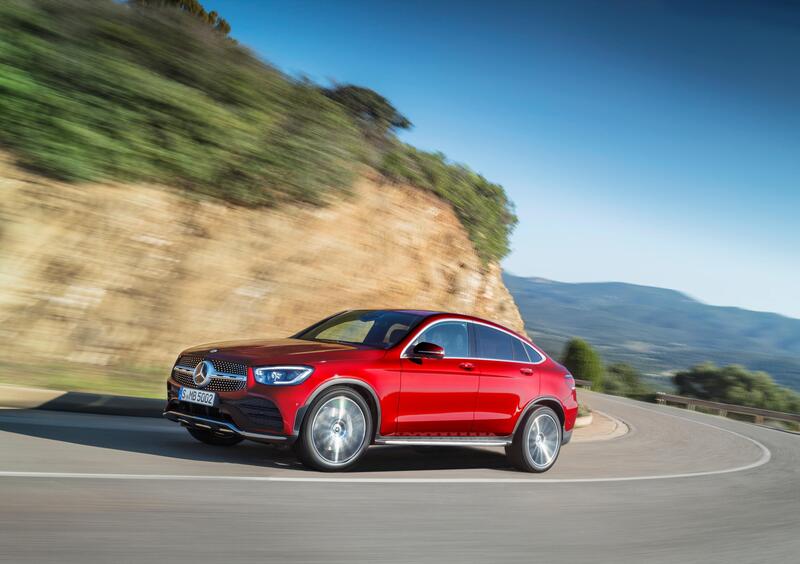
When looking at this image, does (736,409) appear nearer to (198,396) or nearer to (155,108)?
(155,108)

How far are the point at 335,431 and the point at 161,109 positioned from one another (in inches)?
363

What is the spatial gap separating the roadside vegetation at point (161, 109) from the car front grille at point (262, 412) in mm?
7954

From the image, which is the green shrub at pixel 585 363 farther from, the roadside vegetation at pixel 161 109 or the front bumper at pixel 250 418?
the front bumper at pixel 250 418

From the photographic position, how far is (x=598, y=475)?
9.75 metres

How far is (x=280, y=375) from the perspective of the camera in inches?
286

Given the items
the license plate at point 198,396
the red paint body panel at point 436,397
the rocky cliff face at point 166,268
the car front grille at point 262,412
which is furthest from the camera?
the rocky cliff face at point 166,268

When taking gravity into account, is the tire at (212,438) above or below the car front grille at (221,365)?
below

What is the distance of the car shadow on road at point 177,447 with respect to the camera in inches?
307

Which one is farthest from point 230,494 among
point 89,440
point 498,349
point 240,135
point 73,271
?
point 240,135

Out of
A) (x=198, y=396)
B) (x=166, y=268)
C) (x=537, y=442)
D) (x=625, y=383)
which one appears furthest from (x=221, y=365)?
(x=625, y=383)

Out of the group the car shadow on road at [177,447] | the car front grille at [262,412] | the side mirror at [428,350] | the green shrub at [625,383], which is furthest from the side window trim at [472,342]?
the green shrub at [625,383]

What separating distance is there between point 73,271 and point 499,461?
304 inches

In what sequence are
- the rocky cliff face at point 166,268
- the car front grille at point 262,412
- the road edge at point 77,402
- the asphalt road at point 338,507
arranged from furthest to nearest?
the rocky cliff face at point 166,268, the road edge at point 77,402, the car front grille at point 262,412, the asphalt road at point 338,507

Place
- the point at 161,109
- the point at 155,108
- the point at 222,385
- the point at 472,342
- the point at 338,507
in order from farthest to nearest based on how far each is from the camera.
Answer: the point at 161,109 → the point at 155,108 → the point at 472,342 → the point at 222,385 → the point at 338,507
